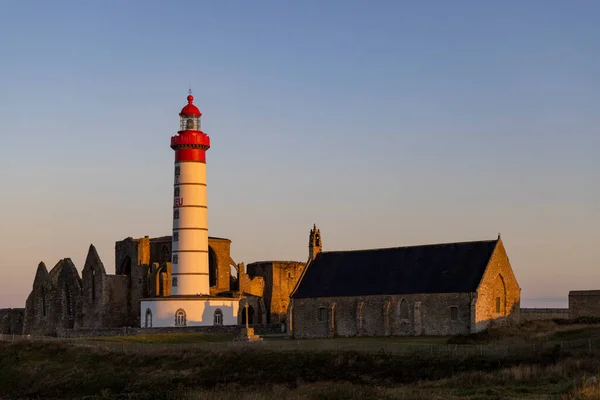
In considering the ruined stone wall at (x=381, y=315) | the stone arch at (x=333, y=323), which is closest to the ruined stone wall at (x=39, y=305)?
the ruined stone wall at (x=381, y=315)

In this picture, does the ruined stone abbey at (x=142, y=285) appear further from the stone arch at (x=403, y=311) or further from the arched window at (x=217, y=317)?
the stone arch at (x=403, y=311)

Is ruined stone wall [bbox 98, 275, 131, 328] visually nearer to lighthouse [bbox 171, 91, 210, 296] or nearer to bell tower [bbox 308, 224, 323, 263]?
lighthouse [bbox 171, 91, 210, 296]

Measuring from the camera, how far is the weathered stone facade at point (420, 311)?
5200cm

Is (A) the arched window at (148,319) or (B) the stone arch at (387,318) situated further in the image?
(A) the arched window at (148,319)

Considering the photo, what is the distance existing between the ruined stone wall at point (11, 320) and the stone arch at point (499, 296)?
149 feet

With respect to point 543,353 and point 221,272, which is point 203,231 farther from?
point 543,353

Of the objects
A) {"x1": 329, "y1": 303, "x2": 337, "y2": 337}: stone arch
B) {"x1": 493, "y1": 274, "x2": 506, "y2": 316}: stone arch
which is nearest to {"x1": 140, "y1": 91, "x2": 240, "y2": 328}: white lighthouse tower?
{"x1": 329, "y1": 303, "x2": 337, "y2": 337}: stone arch

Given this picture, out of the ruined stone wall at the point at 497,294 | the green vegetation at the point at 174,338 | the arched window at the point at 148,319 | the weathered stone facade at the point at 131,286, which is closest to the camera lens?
the ruined stone wall at the point at 497,294

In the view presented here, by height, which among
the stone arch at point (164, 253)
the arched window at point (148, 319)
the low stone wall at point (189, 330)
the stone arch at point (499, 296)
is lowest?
the low stone wall at point (189, 330)

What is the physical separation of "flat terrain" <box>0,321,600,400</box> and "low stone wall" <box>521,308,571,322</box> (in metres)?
8.18

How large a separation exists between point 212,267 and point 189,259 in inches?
236

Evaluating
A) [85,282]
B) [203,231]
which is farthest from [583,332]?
[85,282]

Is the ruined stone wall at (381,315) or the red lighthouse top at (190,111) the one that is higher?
the red lighthouse top at (190,111)

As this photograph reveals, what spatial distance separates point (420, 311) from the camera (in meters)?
53.3
